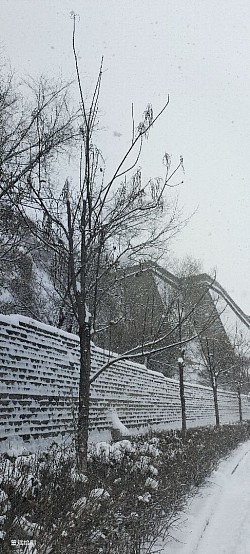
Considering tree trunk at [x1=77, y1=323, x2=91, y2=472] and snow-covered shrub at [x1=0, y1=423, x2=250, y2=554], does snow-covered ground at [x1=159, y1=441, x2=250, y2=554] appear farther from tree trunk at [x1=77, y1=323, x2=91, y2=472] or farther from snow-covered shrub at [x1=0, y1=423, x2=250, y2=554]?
tree trunk at [x1=77, y1=323, x2=91, y2=472]

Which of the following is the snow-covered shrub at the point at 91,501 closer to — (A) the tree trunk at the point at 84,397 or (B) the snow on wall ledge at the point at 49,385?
(A) the tree trunk at the point at 84,397

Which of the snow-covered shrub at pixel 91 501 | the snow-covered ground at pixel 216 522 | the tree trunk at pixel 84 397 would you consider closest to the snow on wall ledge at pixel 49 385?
the tree trunk at pixel 84 397

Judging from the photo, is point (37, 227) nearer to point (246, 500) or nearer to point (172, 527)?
point (172, 527)

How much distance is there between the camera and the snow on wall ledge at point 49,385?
20.1ft

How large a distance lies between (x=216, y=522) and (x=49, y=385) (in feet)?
10.7

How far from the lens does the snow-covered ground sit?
159 inches

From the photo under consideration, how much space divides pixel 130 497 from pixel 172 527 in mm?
923

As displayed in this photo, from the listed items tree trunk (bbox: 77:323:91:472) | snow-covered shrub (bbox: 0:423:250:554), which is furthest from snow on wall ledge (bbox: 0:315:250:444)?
snow-covered shrub (bbox: 0:423:250:554)

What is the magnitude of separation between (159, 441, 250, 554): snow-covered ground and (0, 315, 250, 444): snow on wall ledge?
1.96m

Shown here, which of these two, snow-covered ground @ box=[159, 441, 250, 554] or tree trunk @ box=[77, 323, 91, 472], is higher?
tree trunk @ box=[77, 323, 91, 472]

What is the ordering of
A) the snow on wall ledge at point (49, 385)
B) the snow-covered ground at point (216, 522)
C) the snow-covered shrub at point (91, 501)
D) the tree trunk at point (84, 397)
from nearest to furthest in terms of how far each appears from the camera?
the snow-covered shrub at point (91, 501)
the snow-covered ground at point (216, 522)
the tree trunk at point (84, 397)
the snow on wall ledge at point (49, 385)

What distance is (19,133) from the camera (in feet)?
27.9

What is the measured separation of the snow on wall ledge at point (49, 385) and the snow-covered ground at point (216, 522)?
1.96 m

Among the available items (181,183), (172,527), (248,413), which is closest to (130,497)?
(172,527)
